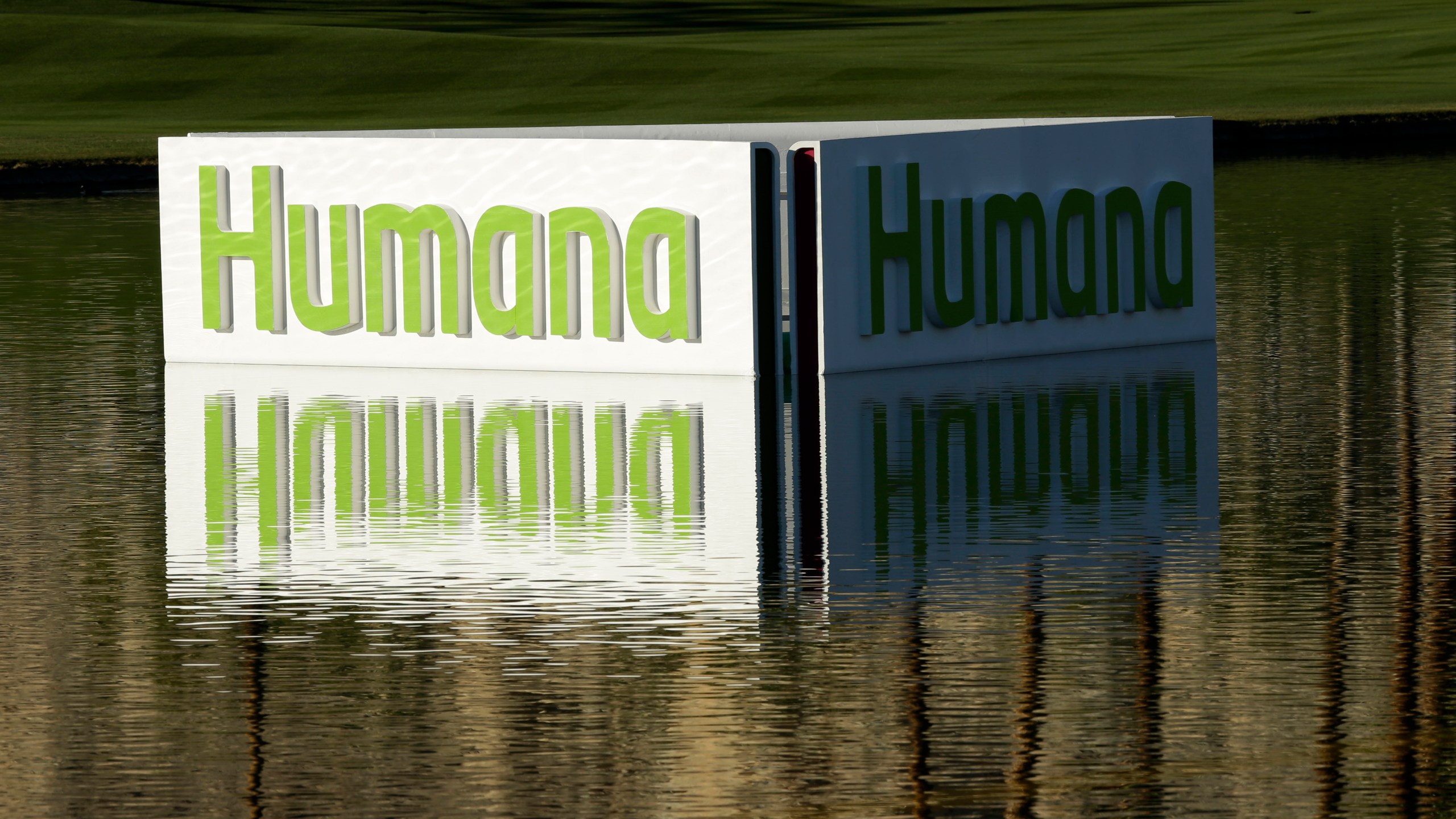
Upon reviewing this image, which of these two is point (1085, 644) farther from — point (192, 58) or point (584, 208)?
point (192, 58)

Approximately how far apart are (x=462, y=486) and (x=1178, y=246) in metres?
7.83

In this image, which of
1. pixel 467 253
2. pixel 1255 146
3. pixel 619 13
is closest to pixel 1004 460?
pixel 467 253

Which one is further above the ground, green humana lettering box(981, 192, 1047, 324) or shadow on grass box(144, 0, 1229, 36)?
shadow on grass box(144, 0, 1229, 36)

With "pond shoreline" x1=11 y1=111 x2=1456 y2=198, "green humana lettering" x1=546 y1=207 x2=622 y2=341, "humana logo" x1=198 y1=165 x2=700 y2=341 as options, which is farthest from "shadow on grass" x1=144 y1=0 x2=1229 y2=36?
"green humana lettering" x1=546 y1=207 x2=622 y2=341

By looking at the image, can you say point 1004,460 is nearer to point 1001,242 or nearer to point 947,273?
point 947,273

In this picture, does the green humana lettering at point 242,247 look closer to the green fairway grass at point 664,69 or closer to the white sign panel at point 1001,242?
the white sign panel at point 1001,242

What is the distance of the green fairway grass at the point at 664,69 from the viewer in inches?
2094

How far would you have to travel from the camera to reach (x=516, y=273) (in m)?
18.6

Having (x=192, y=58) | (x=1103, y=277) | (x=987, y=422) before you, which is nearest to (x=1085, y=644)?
(x=987, y=422)

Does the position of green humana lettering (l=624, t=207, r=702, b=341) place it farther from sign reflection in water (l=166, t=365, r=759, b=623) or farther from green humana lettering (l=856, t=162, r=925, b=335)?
green humana lettering (l=856, t=162, r=925, b=335)

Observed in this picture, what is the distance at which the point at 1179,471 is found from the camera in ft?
44.9

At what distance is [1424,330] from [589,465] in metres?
7.60

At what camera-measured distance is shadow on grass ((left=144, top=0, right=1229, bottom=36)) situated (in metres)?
76.0

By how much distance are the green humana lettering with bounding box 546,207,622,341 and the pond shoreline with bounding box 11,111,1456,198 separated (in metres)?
21.4
